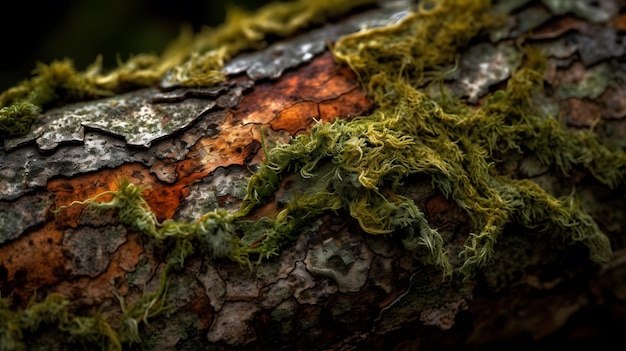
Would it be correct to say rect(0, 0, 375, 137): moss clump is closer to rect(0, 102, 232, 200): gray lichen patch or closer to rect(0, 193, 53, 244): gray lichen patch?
rect(0, 102, 232, 200): gray lichen patch

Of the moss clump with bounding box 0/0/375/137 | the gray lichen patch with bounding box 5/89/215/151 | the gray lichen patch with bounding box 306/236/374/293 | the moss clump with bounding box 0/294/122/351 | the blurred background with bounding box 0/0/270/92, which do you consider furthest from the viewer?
the blurred background with bounding box 0/0/270/92

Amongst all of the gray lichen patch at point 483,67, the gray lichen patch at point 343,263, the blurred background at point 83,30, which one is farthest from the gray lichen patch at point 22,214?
the blurred background at point 83,30

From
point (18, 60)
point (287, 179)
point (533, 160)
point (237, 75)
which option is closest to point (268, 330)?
point (287, 179)

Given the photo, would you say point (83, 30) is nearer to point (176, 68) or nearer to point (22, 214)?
point (176, 68)

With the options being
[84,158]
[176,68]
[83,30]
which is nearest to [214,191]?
[84,158]

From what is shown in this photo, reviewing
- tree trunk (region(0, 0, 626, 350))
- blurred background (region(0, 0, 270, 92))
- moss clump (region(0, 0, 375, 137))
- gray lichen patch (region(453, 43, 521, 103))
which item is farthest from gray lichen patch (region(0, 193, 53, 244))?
blurred background (region(0, 0, 270, 92))

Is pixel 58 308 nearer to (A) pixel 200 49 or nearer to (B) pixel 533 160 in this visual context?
(A) pixel 200 49

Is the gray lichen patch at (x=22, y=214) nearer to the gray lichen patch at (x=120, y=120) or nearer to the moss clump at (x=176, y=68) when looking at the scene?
the gray lichen patch at (x=120, y=120)
